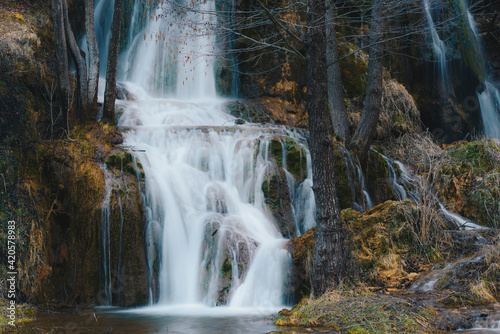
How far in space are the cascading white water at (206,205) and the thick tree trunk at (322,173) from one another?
4.23 ft

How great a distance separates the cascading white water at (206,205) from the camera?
680 centimetres

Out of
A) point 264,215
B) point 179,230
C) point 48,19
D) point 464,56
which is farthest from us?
point 464,56

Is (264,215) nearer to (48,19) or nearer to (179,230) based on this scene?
(179,230)

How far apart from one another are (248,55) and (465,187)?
8.19 metres

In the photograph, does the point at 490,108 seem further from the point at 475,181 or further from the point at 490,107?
the point at 475,181

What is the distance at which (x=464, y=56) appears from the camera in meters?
15.8

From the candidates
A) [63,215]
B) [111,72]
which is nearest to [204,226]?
[63,215]

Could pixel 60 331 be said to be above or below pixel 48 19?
below

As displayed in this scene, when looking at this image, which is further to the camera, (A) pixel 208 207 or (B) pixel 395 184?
(B) pixel 395 184

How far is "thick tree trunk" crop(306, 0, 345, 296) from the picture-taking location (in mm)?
5441

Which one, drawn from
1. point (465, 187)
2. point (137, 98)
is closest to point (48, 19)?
point (137, 98)

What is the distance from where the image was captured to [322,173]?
5.56 m

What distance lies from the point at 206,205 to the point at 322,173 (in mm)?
3304

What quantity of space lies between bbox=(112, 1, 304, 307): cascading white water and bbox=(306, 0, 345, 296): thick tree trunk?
1289 mm
